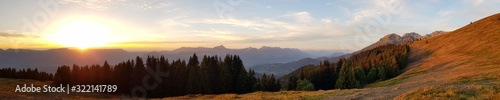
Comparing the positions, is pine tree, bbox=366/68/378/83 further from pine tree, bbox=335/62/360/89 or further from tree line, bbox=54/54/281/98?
tree line, bbox=54/54/281/98

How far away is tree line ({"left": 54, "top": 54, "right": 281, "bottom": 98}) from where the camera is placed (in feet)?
276

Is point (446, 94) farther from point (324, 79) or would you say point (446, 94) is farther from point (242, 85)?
point (324, 79)

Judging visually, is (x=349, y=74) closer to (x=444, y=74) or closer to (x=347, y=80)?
(x=347, y=80)

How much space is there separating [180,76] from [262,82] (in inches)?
915

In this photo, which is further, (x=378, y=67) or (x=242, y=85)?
(x=378, y=67)

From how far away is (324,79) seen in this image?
377ft

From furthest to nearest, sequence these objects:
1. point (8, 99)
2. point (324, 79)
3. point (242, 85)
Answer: point (324, 79)
point (242, 85)
point (8, 99)

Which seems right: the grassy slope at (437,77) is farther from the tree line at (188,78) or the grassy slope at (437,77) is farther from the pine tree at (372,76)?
the tree line at (188,78)

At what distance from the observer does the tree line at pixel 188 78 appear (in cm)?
8425

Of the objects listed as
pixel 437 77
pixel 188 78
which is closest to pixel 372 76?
pixel 437 77

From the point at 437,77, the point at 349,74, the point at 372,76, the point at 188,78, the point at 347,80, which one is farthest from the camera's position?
the point at 372,76

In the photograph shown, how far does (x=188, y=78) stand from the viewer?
85312 mm

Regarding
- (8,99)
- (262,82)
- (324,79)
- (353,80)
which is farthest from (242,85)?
(8,99)

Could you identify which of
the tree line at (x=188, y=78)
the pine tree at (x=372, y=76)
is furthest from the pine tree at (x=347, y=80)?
the tree line at (x=188, y=78)
